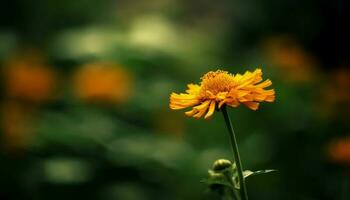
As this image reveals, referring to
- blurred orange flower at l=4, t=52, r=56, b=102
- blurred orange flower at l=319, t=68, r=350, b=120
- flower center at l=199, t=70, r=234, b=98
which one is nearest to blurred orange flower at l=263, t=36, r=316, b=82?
blurred orange flower at l=319, t=68, r=350, b=120

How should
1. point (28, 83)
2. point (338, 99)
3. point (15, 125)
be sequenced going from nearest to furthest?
point (338, 99), point (15, 125), point (28, 83)

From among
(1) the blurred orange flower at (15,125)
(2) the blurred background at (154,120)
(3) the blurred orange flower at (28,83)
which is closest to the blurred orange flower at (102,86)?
(2) the blurred background at (154,120)

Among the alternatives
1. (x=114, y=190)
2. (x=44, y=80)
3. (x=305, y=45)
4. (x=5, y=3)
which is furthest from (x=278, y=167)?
(x=5, y=3)

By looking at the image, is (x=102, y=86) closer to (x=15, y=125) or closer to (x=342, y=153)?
(x=15, y=125)

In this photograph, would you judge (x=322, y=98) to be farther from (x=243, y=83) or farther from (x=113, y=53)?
(x=243, y=83)

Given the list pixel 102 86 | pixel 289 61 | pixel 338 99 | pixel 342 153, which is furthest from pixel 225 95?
pixel 289 61

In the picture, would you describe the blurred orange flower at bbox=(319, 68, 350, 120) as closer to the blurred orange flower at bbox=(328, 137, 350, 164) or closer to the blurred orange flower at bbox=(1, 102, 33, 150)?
the blurred orange flower at bbox=(328, 137, 350, 164)

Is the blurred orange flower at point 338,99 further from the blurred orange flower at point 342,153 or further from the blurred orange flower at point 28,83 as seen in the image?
the blurred orange flower at point 28,83

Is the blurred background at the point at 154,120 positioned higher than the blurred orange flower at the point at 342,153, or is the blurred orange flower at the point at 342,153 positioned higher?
the blurred background at the point at 154,120
